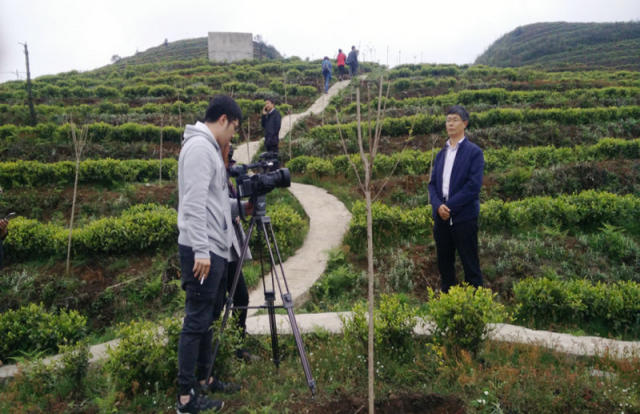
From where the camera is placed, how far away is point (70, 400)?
289 cm

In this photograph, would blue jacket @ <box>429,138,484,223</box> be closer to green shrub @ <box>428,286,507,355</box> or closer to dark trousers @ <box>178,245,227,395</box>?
green shrub @ <box>428,286,507,355</box>

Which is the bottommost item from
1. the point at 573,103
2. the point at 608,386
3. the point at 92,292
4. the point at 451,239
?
the point at 92,292

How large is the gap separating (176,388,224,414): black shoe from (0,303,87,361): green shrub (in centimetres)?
204

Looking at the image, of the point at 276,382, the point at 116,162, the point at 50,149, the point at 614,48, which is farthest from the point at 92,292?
the point at 614,48

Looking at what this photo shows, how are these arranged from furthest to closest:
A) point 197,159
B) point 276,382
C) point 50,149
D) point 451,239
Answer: point 50,149
point 451,239
point 276,382
point 197,159

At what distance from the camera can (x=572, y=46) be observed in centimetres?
4369

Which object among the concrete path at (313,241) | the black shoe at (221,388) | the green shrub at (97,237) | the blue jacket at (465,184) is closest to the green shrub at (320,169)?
the concrete path at (313,241)

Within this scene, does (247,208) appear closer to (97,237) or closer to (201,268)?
(201,268)

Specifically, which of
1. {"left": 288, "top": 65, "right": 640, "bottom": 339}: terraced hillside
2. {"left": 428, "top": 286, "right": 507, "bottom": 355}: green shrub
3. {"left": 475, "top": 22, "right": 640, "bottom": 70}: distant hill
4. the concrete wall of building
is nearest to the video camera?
{"left": 288, "top": 65, "right": 640, "bottom": 339}: terraced hillside

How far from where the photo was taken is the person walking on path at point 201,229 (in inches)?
93.8

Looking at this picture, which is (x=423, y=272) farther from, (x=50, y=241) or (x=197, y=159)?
(x=50, y=241)

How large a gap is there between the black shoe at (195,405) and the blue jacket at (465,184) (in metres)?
2.78

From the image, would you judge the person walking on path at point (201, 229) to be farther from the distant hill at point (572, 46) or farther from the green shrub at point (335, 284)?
the distant hill at point (572, 46)

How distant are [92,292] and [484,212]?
6308mm
